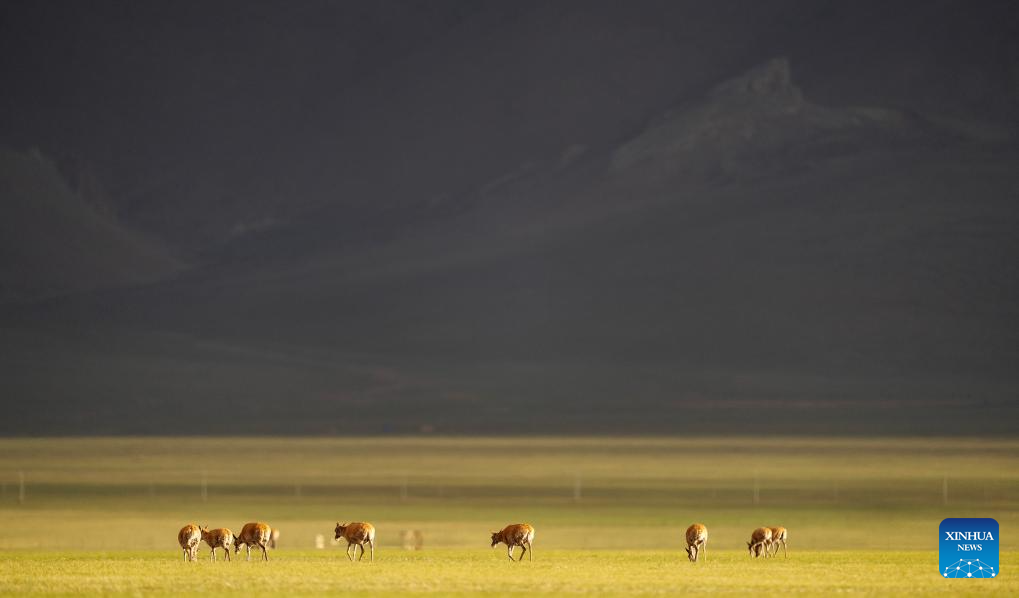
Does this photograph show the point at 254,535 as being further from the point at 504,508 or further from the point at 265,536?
the point at 504,508

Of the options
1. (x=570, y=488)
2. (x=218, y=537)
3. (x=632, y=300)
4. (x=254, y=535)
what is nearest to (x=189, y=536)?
(x=218, y=537)

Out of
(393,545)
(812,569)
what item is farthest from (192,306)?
(812,569)

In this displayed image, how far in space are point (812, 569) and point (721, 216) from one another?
13576cm

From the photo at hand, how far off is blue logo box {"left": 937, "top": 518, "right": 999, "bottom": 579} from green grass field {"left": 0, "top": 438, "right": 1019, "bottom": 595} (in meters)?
0.21

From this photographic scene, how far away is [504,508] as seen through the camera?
2117 inches

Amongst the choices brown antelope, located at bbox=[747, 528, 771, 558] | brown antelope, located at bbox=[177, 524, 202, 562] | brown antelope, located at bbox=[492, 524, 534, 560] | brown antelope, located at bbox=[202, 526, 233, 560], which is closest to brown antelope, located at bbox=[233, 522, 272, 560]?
brown antelope, located at bbox=[202, 526, 233, 560]

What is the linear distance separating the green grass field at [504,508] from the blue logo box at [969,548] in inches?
8.2

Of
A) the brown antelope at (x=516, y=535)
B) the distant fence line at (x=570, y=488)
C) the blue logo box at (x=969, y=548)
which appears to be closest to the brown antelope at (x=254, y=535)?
the brown antelope at (x=516, y=535)

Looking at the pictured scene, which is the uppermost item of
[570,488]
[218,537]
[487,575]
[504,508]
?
[570,488]

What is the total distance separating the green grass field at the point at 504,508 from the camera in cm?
2388

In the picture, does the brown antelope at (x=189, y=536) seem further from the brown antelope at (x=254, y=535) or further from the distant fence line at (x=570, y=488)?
the distant fence line at (x=570, y=488)

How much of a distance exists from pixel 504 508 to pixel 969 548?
105ft

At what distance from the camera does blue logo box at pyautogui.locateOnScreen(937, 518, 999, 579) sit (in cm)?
2142

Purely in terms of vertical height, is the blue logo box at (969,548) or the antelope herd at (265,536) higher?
the antelope herd at (265,536)
